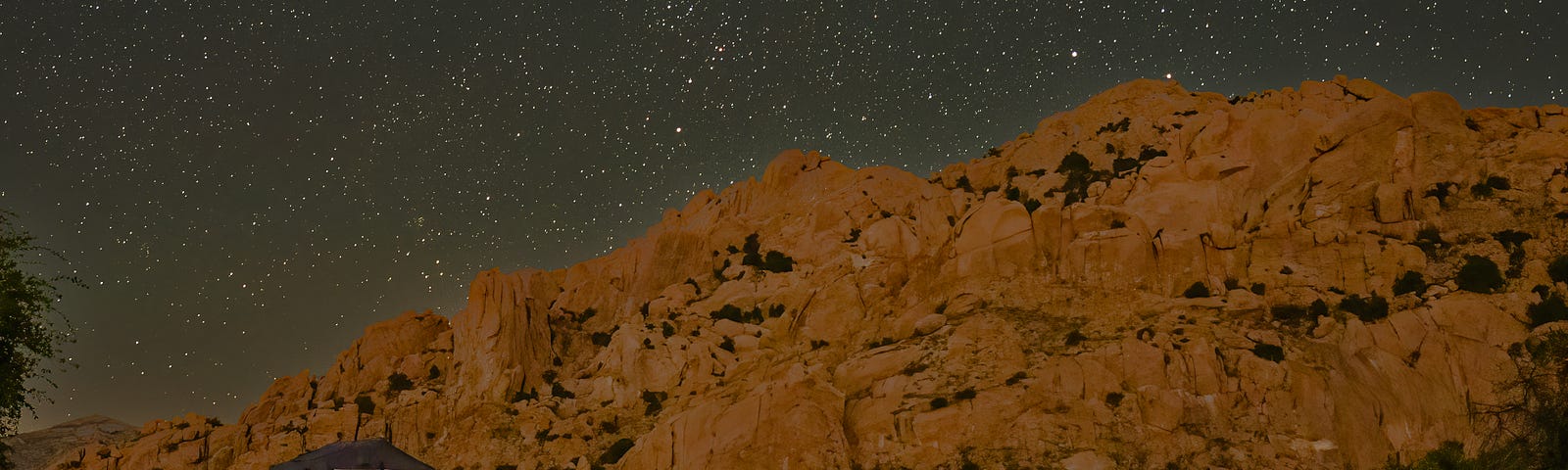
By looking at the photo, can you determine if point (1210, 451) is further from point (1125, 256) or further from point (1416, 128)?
point (1416, 128)

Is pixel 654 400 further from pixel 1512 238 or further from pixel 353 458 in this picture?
pixel 1512 238

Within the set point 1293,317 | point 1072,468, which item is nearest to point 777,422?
point 1072,468

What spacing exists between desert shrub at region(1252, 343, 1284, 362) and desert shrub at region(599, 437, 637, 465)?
109 feet

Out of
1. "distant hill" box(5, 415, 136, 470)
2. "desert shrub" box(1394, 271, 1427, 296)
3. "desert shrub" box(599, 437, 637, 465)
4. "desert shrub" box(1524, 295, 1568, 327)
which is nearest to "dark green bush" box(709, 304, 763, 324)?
"desert shrub" box(599, 437, 637, 465)

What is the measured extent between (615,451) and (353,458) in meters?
30.3

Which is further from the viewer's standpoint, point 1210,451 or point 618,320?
point 618,320

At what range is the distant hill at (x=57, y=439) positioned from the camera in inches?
3172

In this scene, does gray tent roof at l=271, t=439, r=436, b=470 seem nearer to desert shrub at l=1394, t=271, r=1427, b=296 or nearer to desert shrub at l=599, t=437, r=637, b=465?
desert shrub at l=599, t=437, r=637, b=465

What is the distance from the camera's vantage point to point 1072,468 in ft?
156

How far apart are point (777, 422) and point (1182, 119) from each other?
3826 centimetres

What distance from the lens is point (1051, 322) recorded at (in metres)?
57.5

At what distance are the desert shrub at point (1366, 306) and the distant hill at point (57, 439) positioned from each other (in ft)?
269

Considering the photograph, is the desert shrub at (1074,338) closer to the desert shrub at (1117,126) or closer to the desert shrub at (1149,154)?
the desert shrub at (1149,154)

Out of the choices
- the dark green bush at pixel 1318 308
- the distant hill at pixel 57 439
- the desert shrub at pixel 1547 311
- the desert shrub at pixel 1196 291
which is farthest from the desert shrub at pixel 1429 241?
the distant hill at pixel 57 439
